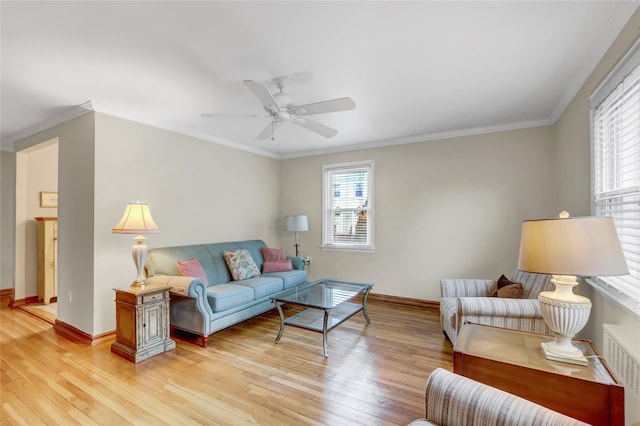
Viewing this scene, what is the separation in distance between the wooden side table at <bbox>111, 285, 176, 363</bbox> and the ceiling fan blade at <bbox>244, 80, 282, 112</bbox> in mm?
2099

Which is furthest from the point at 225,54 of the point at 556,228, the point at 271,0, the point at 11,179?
the point at 11,179

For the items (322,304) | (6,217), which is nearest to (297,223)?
(322,304)

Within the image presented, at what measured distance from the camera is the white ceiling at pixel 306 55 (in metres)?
1.77

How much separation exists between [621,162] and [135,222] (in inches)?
157

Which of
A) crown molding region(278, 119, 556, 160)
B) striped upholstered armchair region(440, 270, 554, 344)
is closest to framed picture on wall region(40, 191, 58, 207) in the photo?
crown molding region(278, 119, 556, 160)

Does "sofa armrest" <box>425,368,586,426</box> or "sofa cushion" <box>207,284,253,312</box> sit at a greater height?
"sofa armrest" <box>425,368,586,426</box>

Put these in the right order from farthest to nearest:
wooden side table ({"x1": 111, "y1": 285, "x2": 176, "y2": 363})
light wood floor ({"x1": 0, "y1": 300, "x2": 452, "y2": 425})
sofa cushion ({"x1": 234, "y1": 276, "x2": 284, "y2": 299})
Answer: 1. sofa cushion ({"x1": 234, "y1": 276, "x2": 284, "y2": 299})
2. wooden side table ({"x1": 111, "y1": 285, "x2": 176, "y2": 363})
3. light wood floor ({"x1": 0, "y1": 300, "x2": 452, "y2": 425})

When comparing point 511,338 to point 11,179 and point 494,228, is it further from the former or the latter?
point 11,179

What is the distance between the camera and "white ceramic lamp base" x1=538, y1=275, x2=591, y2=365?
142 centimetres

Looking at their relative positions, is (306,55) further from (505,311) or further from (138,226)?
(505,311)

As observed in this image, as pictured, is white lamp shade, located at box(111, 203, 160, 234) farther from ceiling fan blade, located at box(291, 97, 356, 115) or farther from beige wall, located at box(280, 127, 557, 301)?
beige wall, located at box(280, 127, 557, 301)

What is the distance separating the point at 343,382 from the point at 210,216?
9.90 ft

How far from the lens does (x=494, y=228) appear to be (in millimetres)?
3961

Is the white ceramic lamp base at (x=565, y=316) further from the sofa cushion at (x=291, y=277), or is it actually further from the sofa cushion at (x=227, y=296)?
the sofa cushion at (x=291, y=277)
